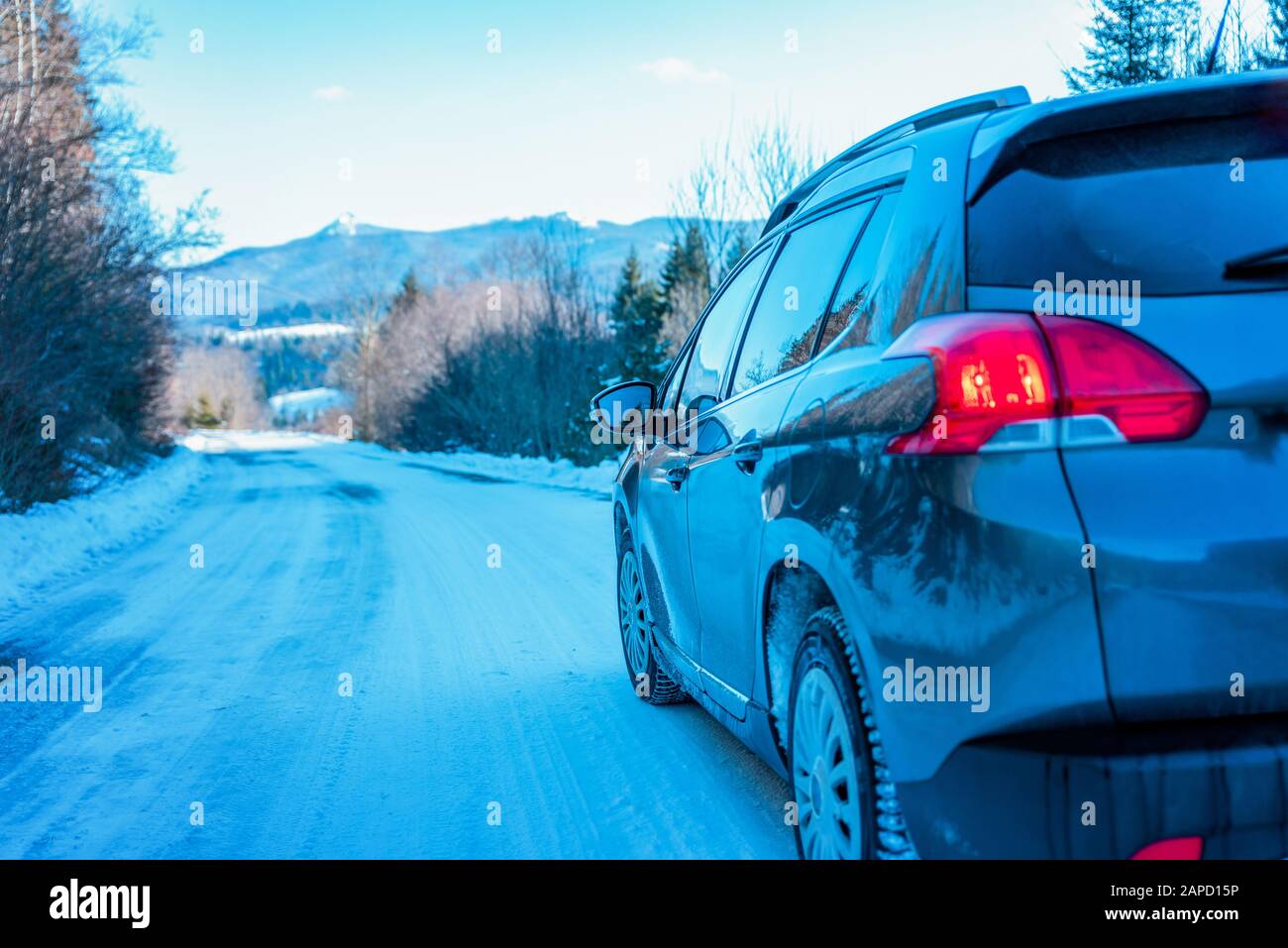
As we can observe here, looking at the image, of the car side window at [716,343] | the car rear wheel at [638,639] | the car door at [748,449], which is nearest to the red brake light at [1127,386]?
the car door at [748,449]

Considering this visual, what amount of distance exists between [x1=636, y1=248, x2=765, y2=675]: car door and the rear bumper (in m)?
2.00

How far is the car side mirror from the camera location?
4.93 metres

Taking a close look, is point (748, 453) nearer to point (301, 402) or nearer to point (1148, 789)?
point (1148, 789)

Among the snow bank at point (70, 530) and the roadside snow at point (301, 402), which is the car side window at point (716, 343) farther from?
the roadside snow at point (301, 402)

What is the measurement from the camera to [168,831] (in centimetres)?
365

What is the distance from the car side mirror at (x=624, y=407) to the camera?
493 centimetres

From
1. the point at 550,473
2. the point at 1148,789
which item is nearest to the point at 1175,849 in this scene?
the point at 1148,789

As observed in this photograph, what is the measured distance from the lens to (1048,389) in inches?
78.5

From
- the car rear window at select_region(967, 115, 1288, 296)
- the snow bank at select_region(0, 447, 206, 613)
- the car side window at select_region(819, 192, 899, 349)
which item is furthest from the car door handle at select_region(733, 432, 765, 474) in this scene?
the snow bank at select_region(0, 447, 206, 613)

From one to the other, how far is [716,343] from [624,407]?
79cm
